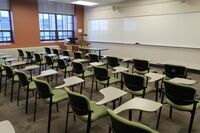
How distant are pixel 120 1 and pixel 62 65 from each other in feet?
16.8

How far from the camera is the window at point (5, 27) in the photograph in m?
7.69

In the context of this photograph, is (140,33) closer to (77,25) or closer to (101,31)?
(101,31)

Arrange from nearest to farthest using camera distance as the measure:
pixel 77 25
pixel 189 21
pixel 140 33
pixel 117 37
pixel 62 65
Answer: pixel 62 65 → pixel 189 21 → pixel 140 33 → pixel 117 37 → pixel 77 25

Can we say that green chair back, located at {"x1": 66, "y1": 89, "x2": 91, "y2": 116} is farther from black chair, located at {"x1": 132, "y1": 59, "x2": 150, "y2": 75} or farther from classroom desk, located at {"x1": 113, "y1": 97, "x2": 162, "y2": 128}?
black chair, located at {"x1": 132, "y1": 59, "x2": 150, "y2": 75}

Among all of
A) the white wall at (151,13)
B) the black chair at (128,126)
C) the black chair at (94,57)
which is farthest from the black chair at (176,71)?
the black chair at (128,126)

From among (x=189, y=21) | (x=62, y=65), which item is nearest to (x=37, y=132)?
(x=62, y=65)

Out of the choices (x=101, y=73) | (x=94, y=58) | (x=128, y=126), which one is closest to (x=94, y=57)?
(x=94, y=58)

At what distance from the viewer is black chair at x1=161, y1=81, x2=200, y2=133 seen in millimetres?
2248

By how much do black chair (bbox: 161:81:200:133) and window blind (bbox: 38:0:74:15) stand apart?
26.2 ft

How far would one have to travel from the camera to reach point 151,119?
9.84ft

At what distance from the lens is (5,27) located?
784cm

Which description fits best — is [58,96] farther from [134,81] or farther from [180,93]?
[180,93]

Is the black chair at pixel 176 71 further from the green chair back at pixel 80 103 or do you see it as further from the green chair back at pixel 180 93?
the green chair back at pixel 80 103

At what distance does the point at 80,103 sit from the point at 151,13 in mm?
6191
